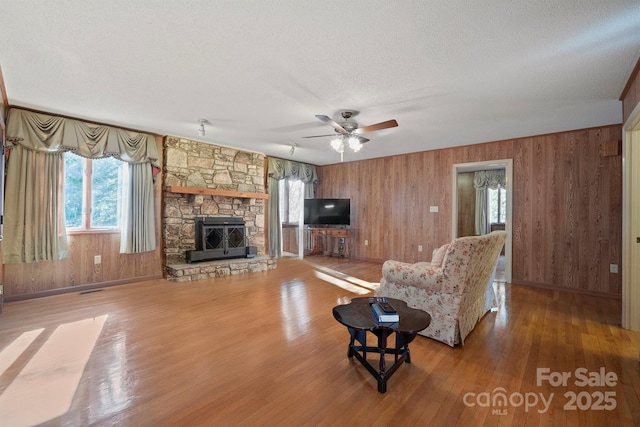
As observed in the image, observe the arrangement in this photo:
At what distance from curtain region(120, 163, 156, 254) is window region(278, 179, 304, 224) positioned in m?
3.16

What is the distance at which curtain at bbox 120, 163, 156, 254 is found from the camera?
4.27 m

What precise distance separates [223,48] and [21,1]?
119cm

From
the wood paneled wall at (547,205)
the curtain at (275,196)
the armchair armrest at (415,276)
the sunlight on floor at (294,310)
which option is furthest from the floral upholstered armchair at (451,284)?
the curtain at (275,196)

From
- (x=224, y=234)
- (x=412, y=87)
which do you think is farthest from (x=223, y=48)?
(x=224, y=234)

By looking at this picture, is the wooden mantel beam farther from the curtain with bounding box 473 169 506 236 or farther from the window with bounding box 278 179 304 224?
the curtain with bounding box 473 169 506 236

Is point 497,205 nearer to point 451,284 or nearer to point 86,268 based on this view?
point 451,284

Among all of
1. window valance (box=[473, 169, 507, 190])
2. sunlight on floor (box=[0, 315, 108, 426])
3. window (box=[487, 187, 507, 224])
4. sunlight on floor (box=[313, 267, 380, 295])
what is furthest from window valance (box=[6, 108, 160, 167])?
window (box=[487, 187, 507, 224])

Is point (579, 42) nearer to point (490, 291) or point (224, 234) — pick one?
point (490, 291)

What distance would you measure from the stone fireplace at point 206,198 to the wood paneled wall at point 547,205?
122 inches

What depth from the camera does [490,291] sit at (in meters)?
3.31

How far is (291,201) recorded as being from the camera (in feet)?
24.1

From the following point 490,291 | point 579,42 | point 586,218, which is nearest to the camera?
point 579,42

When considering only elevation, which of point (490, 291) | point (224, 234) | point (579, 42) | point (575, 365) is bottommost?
point (575, 365)

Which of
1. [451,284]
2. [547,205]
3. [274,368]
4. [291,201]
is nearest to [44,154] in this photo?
[274,368]
